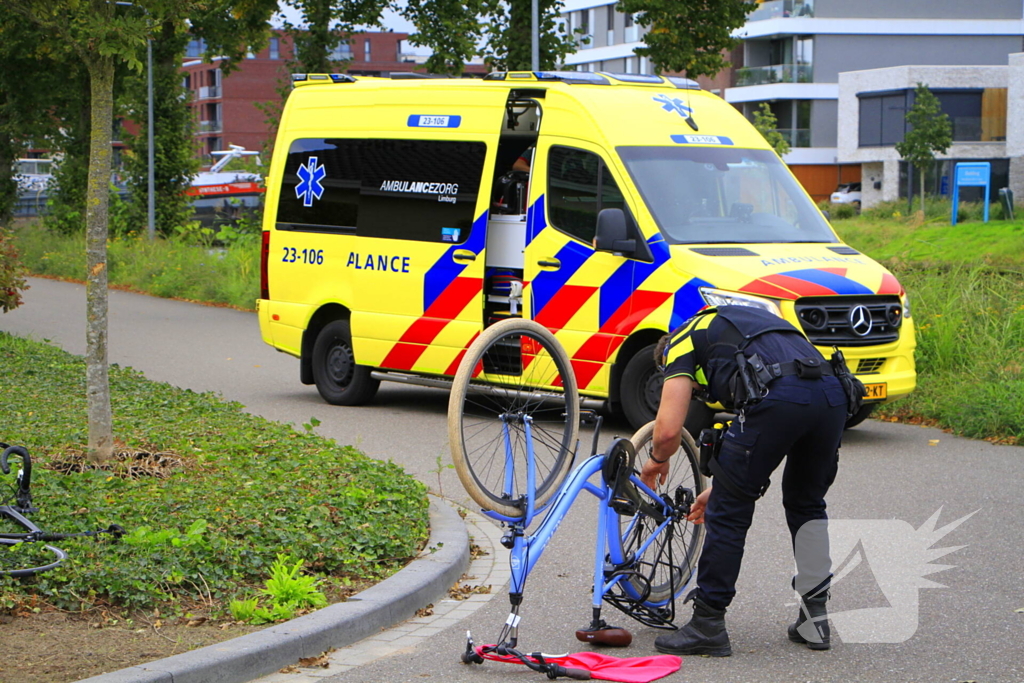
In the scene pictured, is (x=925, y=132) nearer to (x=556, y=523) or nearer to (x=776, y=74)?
(x=776, y=74)

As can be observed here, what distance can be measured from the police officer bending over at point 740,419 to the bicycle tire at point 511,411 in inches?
17.0

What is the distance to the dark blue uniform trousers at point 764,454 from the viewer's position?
4.96 meters

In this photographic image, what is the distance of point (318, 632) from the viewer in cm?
532

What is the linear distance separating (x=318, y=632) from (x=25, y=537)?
5.14 feet

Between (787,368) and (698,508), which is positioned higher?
(787,368)

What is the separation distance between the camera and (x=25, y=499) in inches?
253

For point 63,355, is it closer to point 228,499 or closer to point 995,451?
point 228,499

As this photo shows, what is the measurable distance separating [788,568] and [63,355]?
32.1 ft

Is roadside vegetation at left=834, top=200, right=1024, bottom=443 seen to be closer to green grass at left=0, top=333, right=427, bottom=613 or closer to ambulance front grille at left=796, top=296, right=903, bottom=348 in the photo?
ambulance front grille at left=796, top=296, right=903, bottom=348

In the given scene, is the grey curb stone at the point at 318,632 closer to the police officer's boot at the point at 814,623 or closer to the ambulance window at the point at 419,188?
the police officer's boot at the point at 814,623

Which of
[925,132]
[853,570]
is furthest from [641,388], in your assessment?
[925,132]

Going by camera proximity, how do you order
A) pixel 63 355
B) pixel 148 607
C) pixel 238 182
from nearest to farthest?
pixel 148 607 < pixel 63 355 < pixel 238 182

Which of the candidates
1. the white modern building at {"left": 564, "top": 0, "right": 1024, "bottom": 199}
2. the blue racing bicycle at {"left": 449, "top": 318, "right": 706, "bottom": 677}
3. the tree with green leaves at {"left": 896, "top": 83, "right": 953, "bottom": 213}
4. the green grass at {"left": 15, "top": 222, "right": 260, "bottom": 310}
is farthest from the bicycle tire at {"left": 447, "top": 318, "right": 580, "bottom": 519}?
the white modern building at {"left": 564, "top": 0, "right": 1024, "bottom": 199}

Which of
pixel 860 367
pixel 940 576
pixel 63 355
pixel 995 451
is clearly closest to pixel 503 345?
pixel 940 576
